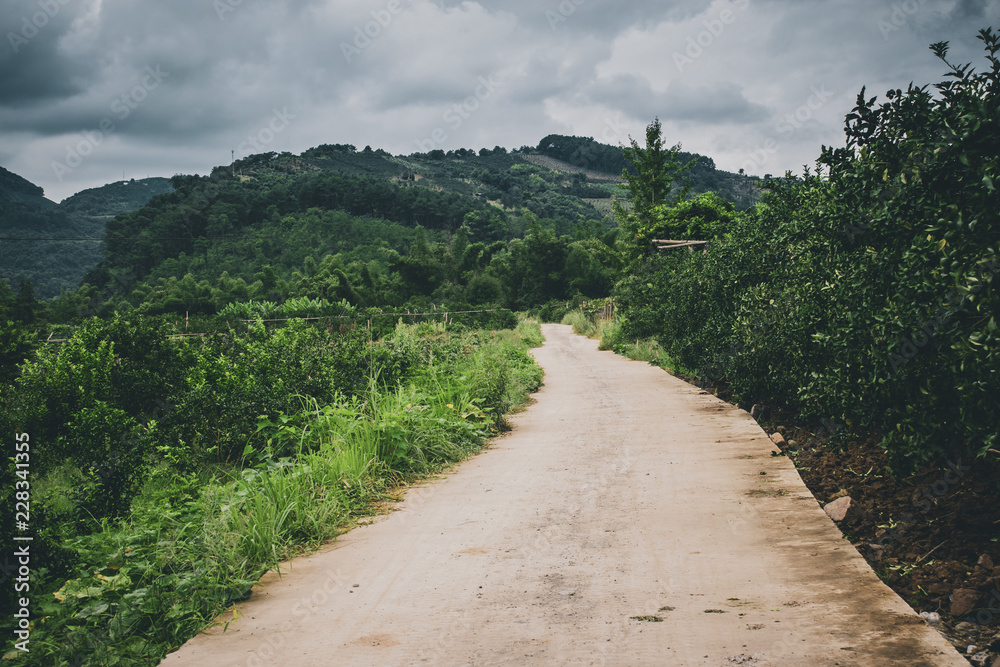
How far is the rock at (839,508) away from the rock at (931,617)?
122cm

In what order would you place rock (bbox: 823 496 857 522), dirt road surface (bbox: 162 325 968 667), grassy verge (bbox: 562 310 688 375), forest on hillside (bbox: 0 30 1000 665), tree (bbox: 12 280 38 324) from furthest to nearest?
tree (bbox: 12 280 38 324), grassy verge (bbox: 562 310 688 375), rock (bbox: 823 496 857 522), forest on hillside (bbox: 0 30 1000 665), dirt road surface (bbox: 162 325 968 667)

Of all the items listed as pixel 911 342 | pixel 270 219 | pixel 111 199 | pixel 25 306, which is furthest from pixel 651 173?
pixel 111 199

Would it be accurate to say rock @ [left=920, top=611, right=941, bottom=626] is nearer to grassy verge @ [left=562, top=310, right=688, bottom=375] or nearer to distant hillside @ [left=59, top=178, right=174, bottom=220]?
grassy verge @ [left=562, top=310, right=688, bottom=375]

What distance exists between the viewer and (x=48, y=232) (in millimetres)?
72250

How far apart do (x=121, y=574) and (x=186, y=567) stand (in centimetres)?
33

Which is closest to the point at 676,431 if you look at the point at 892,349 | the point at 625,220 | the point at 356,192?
the point at 892,349

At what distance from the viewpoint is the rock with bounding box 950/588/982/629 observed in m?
2.77

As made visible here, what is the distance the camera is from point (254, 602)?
11.0ft

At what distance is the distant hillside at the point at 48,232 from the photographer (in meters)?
62.0

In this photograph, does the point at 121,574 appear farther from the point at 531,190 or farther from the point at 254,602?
the point at 531,190

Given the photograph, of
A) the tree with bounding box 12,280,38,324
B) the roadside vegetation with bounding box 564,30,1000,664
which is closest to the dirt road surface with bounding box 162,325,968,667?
the roadside vegetation with bounding box 564,30,1000,664

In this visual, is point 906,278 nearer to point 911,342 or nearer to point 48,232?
point 911,342

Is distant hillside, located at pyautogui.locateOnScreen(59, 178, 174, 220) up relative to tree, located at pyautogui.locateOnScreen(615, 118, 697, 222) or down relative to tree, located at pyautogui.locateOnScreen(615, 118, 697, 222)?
up

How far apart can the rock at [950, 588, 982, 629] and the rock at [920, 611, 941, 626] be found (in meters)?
0.07
